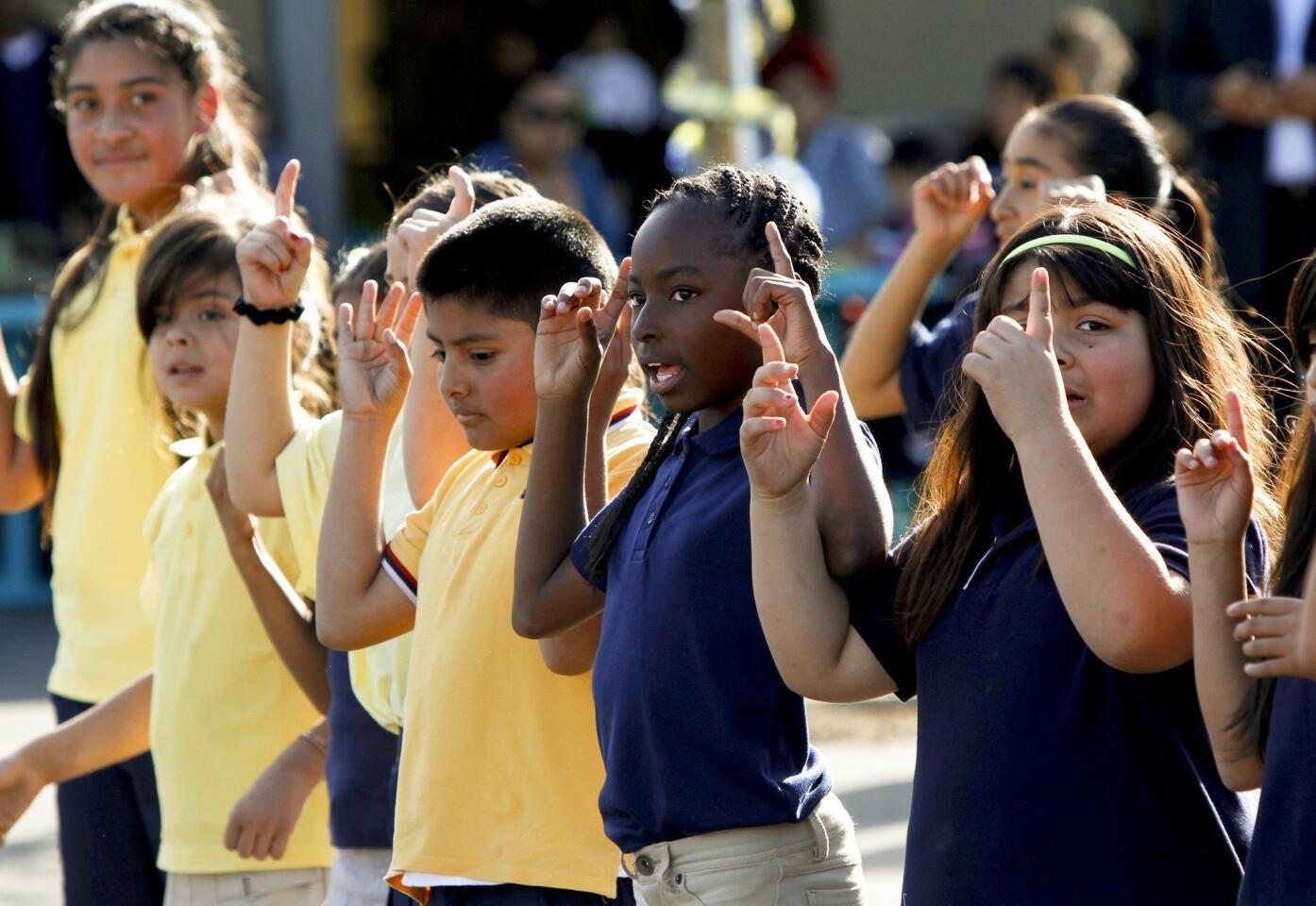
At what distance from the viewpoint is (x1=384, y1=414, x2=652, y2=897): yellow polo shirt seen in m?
2.55

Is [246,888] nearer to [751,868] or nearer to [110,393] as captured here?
[110,393]

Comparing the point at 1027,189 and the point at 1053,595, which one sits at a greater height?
the point at 1027,189

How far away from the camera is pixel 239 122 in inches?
163

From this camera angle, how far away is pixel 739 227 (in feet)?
7.93

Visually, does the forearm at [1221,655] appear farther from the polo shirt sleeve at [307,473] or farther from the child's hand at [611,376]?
the polo shirt sleeve at [307,473]

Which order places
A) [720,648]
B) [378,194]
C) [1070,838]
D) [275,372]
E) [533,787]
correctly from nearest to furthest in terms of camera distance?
[1070,838] < [720,648] < [533,787] < [275,372] < [378,194]

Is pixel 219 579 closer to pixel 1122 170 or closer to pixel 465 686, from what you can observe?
pixel 465 686

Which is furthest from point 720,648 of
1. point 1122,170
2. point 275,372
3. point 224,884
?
point 1122,170

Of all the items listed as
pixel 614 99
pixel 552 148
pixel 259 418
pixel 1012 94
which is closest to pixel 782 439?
pixel 259 418

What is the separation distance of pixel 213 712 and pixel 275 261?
2.72 feet

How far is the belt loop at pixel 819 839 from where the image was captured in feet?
7.79

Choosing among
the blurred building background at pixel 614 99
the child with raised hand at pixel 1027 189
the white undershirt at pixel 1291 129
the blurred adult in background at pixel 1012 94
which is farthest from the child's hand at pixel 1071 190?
the blurred adult in background at pixel 1012 94

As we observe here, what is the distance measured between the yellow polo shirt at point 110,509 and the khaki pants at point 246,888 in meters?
0.55

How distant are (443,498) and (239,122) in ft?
5.26
